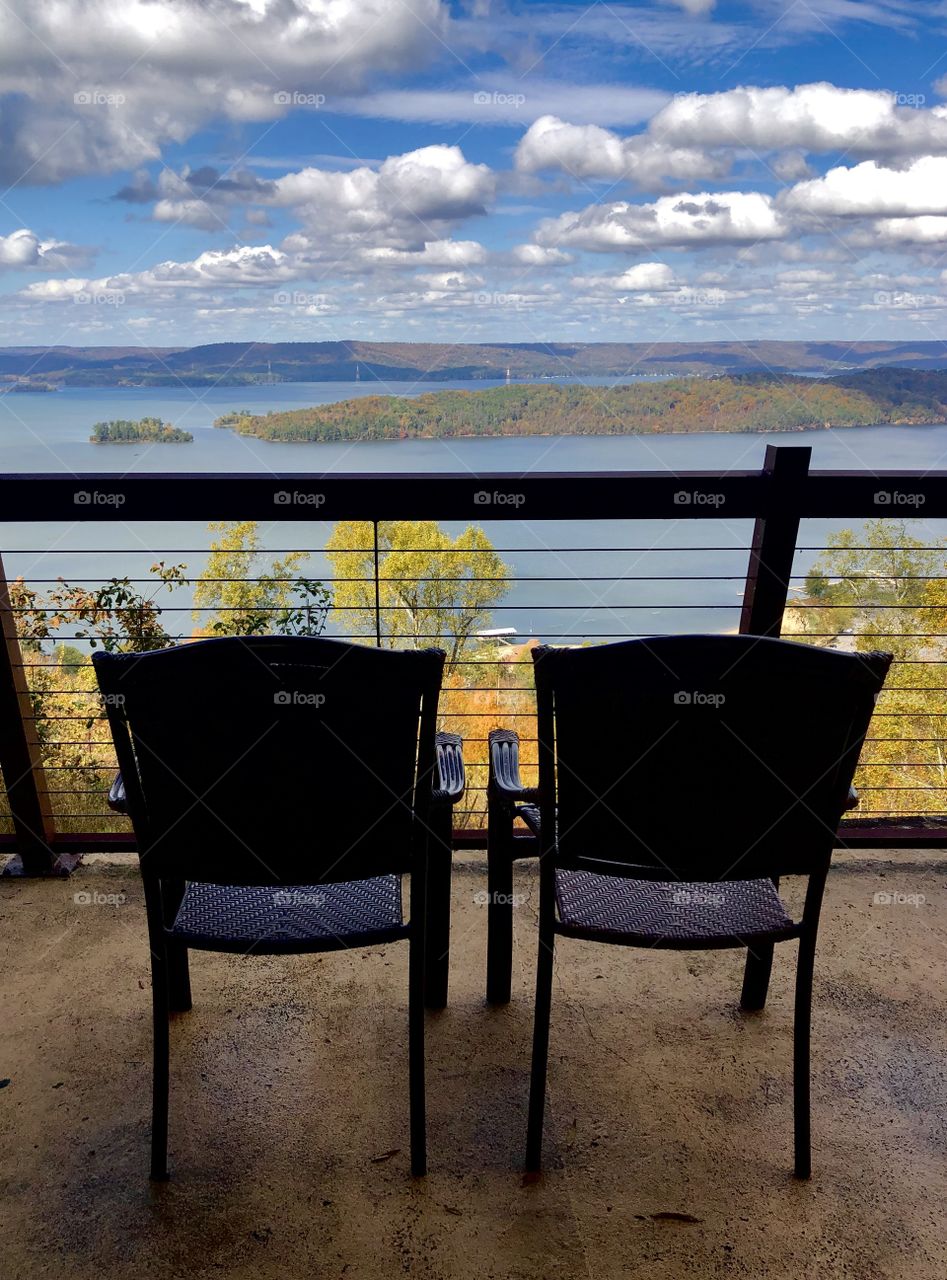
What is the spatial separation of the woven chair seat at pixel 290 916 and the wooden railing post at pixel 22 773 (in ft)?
3.76

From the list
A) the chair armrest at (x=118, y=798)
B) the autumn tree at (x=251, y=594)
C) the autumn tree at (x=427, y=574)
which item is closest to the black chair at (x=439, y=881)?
the chair armrest at (x=118, y=798)

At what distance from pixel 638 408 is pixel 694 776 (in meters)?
3.56

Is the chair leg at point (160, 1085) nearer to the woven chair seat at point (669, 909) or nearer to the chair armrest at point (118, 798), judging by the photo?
the chair armrest at point (118, 798)

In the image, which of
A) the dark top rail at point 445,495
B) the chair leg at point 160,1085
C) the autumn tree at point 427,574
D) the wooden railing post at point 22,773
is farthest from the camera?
the autumn tree at point 427,574

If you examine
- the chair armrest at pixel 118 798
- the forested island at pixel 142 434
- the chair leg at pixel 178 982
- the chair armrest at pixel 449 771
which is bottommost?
the chair leg at pixel 178 982

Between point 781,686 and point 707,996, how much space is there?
115 cm

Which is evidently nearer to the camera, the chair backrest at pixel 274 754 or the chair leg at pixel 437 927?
the chair backrest at pixel 274 754

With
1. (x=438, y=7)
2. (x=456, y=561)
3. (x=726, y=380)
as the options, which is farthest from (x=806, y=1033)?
(x=438, y=7)

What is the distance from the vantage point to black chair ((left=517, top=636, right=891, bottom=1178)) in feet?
4.49

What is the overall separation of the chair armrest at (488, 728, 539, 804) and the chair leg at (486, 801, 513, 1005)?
0.13 metres

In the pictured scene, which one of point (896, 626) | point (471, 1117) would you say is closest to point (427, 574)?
point (896, 626)

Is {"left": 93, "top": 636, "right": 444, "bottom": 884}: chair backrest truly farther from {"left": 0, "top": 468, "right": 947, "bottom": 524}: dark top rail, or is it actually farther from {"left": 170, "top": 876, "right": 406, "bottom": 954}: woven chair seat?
{"left": 0, "top": 468, "right": 947, "bottom": 524}: dark top rail

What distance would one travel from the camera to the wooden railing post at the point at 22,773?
2.63 m

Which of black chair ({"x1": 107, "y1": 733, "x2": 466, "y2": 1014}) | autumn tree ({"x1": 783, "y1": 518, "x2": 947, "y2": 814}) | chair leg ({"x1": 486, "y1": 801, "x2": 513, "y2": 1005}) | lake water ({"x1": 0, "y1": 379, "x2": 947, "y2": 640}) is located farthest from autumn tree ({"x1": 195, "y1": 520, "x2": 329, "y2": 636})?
autumn tree ({"x1": 783, "y1": 518, "x2": 947, "y2": 814})
